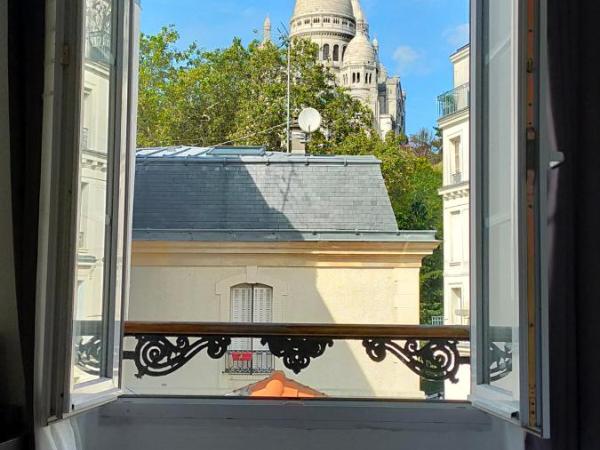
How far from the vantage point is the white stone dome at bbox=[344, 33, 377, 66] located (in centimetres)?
591

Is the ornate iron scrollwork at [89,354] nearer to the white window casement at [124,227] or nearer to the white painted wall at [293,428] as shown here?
the white window casement at [124,227]

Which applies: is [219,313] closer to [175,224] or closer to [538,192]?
[175,224]

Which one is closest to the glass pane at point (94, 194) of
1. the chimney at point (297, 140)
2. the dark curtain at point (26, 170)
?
the dark curtain at point (26, 170)

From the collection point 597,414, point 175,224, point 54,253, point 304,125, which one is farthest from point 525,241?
point 175,224

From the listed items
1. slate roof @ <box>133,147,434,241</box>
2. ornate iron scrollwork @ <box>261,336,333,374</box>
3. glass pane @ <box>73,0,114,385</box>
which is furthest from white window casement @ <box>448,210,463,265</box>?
glass pane @ <box>73,0,114,385</box>

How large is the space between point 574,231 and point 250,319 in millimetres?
4467

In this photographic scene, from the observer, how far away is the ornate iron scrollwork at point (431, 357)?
2.51 metres

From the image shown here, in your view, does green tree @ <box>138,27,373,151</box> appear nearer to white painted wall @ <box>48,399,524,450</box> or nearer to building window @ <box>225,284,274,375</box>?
building window @ <box>225,284,274,375</box>

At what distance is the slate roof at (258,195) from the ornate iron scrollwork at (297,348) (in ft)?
11.5

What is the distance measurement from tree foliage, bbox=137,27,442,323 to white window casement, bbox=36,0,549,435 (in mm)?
3909

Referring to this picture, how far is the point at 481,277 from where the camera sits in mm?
1794

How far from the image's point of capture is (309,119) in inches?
228

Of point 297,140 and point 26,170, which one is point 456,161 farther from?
point 26,170

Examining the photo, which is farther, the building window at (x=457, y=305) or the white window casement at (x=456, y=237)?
the white window casement at (x=456, y=237)
